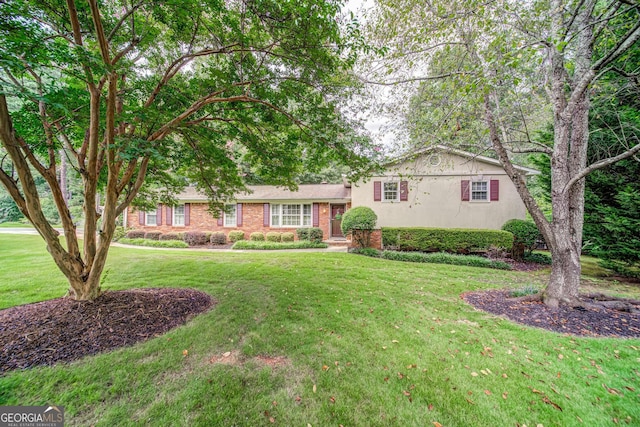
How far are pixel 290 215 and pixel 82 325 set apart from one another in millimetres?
11297

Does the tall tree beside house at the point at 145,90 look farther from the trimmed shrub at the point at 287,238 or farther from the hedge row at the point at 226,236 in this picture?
the trimmed shrub at the point at 287,238

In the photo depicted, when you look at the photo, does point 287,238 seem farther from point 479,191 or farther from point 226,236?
point 479,191

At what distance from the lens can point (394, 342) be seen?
11.1ft

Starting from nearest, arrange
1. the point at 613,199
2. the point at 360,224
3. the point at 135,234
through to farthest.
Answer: the point at 613,199 → the point at 360,224 → the point at 135,234

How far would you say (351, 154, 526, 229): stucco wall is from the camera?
1150 cm

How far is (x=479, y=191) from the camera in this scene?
11852 mm

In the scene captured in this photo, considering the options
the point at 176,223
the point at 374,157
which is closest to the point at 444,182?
the point at 374,157

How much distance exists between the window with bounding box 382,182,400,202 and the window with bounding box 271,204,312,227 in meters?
4.51

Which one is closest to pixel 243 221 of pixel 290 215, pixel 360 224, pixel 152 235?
pixel 290 215

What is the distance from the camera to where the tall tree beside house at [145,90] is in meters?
2.88

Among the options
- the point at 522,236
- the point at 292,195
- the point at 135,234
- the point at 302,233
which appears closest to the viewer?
the point at 522,236

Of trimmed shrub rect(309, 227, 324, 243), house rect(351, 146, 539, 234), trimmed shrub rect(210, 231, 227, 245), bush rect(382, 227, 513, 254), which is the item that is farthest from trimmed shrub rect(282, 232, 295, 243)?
bush rect(382, 227, 513, 254)

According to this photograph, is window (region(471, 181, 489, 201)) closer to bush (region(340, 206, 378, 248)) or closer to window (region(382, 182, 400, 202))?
window (region(382, 182, 400, 202))

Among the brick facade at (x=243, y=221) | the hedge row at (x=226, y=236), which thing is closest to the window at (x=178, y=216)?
the brick facade at (x=243, y=221)
